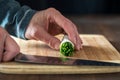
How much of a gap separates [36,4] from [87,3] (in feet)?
0.89

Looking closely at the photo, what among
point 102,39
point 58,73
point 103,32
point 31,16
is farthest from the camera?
point 103,32

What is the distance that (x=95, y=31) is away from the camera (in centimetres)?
133

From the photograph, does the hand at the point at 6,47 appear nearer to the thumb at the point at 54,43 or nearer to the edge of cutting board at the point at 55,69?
the edge of cutting board at the point at 55,69

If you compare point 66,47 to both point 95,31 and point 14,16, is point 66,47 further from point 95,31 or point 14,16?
point 95,31

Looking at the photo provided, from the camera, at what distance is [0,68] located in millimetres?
783

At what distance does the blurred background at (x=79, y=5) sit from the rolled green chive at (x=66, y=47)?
99 centimetres

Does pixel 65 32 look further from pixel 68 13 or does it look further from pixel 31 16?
pixel 68 13

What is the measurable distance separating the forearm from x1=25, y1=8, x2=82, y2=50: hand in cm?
3

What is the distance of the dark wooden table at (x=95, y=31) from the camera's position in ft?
2.47

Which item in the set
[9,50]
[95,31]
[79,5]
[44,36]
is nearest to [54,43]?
[44,36]

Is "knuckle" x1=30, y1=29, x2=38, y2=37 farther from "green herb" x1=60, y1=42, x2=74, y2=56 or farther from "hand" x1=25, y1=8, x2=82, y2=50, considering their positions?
"green herb" x1=60, y1=42, x2=74, y2=56

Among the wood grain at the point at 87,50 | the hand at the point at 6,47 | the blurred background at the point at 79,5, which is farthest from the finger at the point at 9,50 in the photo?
the blurred background at the point at 79,5

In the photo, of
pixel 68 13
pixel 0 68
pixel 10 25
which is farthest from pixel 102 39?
pixel 68 13

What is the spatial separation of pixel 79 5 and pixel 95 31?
61 cm
